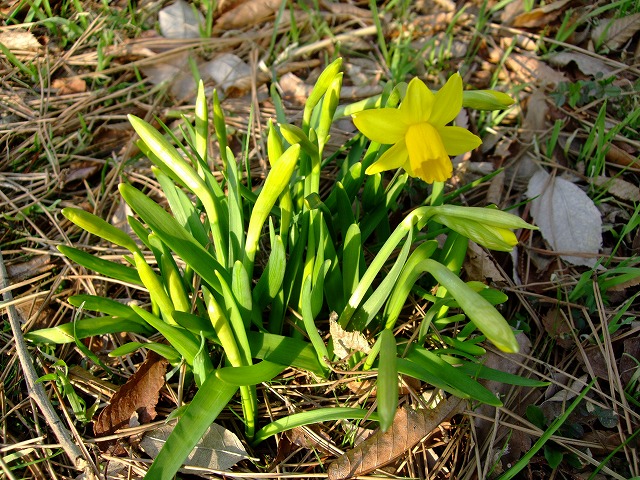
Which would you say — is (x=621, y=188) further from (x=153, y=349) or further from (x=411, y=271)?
(x=153, y=349)

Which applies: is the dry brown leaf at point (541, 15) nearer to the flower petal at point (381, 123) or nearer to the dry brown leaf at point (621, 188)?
the dry brown leaf at point (621, 188)

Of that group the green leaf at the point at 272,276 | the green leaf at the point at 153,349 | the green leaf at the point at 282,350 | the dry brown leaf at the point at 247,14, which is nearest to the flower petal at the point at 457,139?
the green leaf at the point at 272,276

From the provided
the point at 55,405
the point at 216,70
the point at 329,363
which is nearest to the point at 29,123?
the point at 216,70

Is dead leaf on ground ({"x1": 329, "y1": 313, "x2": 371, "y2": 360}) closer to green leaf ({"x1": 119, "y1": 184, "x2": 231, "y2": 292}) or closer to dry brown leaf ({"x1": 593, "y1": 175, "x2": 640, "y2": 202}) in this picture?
green leaf ({"x1": 119, "y1": 184, "x2": 231, "y2": 292})

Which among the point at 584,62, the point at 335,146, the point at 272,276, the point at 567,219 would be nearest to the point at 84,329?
the point at 272,276

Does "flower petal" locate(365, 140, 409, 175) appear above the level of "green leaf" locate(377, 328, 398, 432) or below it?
above

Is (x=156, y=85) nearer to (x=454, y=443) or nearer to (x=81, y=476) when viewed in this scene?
(x=81, y=476)

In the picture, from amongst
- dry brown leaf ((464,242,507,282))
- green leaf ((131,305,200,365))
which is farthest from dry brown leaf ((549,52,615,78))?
green leaf ((131,305,200,365))
